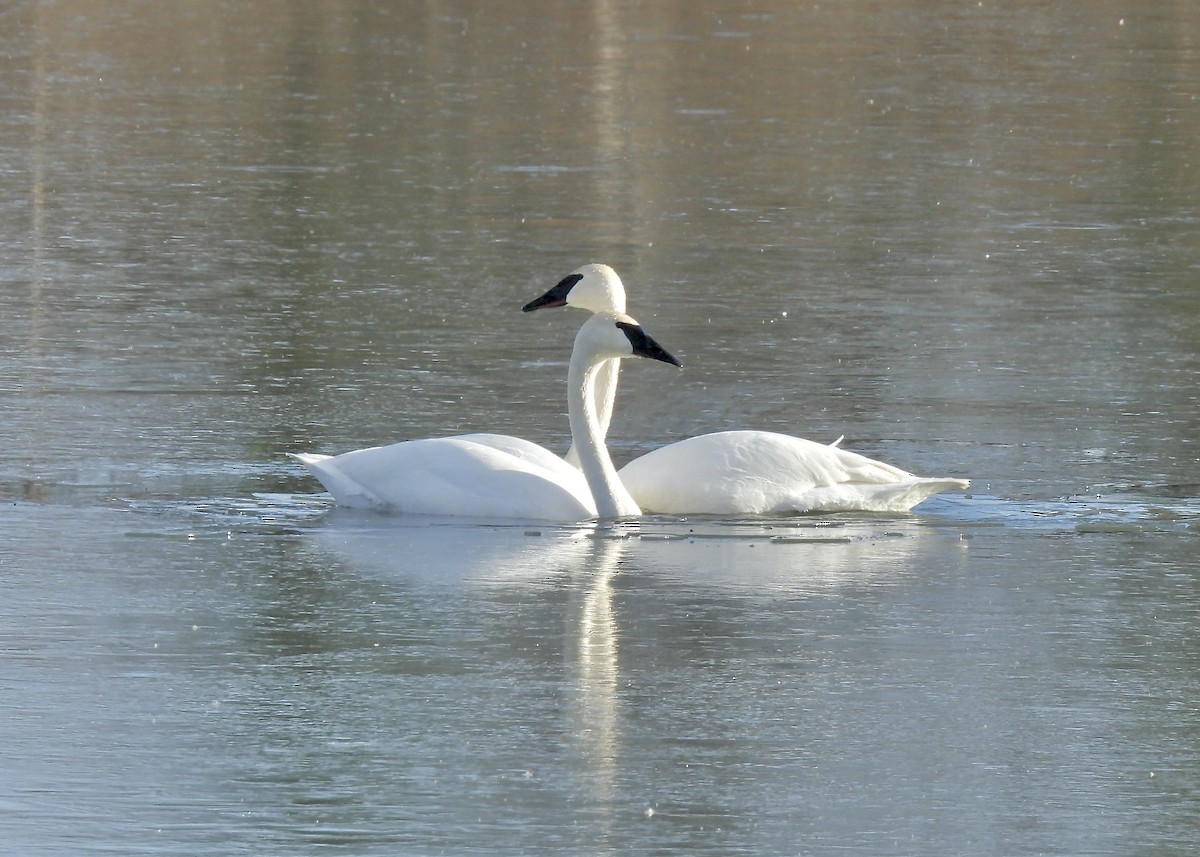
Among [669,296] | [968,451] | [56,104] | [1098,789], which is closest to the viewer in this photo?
[1098,789]

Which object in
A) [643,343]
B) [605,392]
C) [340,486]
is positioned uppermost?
[643,343]

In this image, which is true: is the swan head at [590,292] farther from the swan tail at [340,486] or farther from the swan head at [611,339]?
the swan tail at [340,486]

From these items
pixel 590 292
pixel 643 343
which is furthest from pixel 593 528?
pixel 590 292

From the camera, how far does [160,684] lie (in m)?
6.58

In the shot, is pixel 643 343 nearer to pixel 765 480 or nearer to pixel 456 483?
pixel 765 480

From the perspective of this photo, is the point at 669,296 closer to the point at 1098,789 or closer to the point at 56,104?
the point at 1098,789

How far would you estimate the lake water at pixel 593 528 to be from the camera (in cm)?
573

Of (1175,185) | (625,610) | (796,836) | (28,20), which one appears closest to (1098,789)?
(796,836)

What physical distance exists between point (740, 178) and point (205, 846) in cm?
1527

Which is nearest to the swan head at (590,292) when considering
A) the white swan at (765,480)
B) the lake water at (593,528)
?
the lake water at (593,528)

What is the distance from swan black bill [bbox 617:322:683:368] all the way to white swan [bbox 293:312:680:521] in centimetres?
38

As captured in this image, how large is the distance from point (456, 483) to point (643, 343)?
3.23 ft

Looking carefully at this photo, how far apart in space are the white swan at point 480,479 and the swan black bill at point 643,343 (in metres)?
0.38

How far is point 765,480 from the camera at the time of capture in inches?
360
